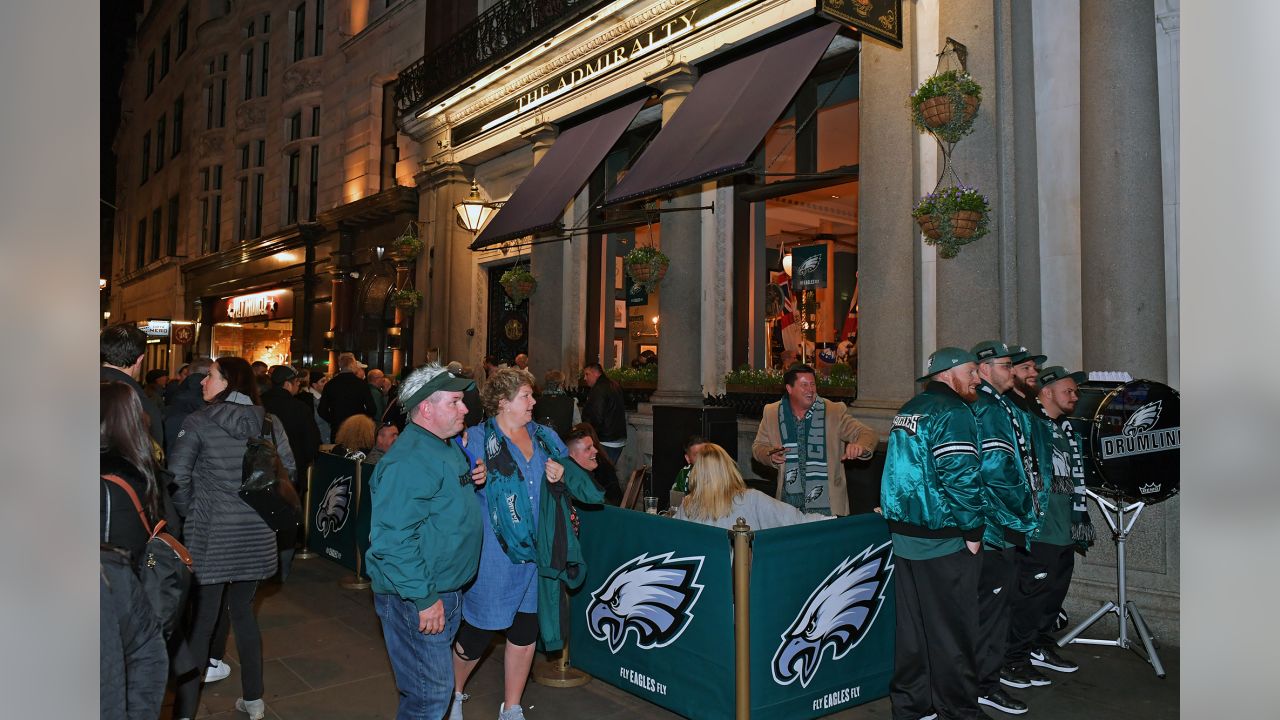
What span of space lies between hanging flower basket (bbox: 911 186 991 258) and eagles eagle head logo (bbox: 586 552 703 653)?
4.71 meters

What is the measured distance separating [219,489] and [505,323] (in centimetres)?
1258

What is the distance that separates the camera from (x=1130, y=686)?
5746 mm

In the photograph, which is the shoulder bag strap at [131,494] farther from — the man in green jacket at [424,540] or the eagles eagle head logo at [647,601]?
the eagles eagle head logo at [647,601]

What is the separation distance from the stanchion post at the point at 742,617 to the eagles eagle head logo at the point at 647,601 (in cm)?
32

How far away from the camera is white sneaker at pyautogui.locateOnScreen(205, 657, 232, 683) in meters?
5.86

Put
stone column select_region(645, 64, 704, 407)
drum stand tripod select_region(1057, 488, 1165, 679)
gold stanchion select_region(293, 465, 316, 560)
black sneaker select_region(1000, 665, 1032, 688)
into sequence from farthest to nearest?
stone column select_region(645, 64, 704, 407) < gold stanchion select_region(293, 465, 316, 560) < drum stand tripod select_region(1057, 488, 1165, 679) < black sneaker select_region(1000, 665, 1032, 688)

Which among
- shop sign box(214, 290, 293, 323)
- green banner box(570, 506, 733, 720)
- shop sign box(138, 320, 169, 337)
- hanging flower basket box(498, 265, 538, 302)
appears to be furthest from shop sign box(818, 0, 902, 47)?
shop sign box(138, 320, 169, 337)

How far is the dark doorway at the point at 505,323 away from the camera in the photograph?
55.6 feet

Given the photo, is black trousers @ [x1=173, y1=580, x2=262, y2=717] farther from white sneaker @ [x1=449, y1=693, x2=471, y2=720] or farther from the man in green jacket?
the man in green jacket

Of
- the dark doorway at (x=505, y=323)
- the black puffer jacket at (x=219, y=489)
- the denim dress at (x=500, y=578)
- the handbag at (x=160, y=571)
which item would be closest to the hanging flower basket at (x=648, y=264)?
the dark doorway at (x=505, y=323)

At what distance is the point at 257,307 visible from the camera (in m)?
27.8

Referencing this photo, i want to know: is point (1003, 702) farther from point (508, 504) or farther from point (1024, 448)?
point (508, 504)

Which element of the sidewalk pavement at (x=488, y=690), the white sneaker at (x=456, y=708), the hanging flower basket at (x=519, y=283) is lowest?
the sidewalk pavement at (x=488, y=690)
